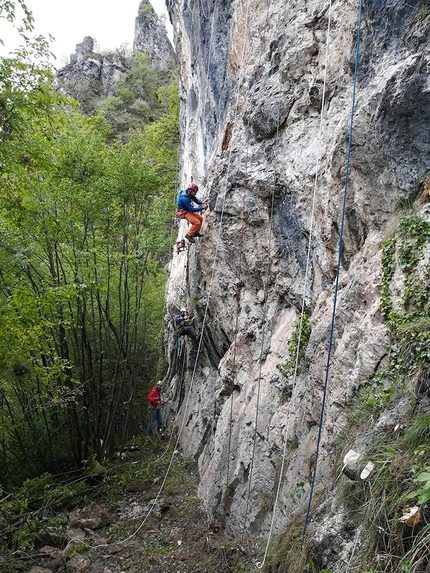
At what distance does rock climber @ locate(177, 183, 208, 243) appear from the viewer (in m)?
8.24

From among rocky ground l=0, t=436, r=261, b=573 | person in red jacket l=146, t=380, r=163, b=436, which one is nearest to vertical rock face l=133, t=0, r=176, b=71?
person in red jacket l=146, t=380, r=163, b=436

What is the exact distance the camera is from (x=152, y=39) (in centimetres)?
4616

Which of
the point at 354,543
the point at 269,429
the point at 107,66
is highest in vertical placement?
the point at 107,66

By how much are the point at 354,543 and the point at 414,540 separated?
24.1 inches

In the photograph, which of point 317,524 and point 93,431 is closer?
point 317,524

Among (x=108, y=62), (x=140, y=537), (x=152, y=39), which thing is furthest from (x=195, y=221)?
(x=152, y=39)

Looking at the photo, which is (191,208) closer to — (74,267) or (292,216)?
(292,216)

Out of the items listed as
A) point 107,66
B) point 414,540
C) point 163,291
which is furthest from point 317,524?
point 107,66

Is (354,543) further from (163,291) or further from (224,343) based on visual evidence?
(163,291)

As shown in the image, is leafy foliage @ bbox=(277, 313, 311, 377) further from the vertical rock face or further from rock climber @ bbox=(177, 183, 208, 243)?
the vertical rock face

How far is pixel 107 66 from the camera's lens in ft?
140

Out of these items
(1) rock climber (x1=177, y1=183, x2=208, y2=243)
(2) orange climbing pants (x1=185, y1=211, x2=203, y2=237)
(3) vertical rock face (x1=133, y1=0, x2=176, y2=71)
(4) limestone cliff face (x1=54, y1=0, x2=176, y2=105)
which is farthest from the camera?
(3) vertical rock face (x1=133, y1=0, x2=176, y2=71)

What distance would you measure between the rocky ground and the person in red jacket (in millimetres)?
2576

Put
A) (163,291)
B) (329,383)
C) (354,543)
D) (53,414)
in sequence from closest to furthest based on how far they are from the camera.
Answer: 1. (354,543)
2. (329,383)
3. (53,414)
4. (163,291)
